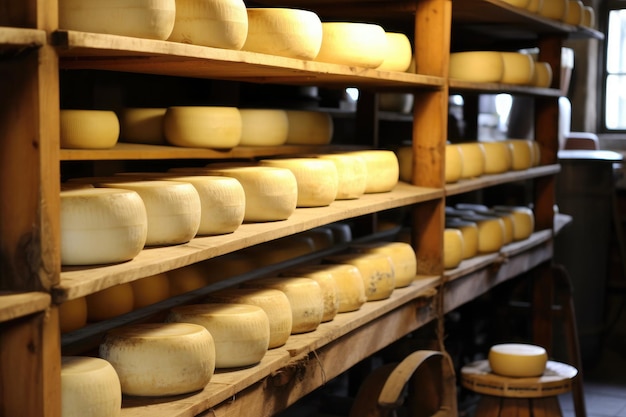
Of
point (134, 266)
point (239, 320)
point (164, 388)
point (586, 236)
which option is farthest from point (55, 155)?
point (586, 236)

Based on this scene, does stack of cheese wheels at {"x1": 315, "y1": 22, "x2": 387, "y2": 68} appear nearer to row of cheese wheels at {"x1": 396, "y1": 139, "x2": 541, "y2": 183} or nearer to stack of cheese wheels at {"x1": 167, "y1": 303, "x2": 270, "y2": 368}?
row of cheese wheels at {"x1": 396, "y1": 139, "x2": 541, "y2": 183}

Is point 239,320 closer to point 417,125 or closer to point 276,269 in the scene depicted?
point 276,269

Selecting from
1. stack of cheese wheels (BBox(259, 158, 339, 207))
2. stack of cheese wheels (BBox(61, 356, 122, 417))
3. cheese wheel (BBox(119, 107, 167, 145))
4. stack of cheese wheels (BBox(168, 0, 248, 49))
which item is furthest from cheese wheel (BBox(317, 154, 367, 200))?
stack of cheese wheels (BBox(61, 356, 122, 417))

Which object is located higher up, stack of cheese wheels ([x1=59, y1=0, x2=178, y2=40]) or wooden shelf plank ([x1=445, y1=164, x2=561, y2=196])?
stack of cheese wheels ([x1=59, y1=0, x2=178, y2=40])

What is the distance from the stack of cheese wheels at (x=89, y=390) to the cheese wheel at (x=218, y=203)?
0.48 m

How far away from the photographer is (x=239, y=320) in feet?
7.70

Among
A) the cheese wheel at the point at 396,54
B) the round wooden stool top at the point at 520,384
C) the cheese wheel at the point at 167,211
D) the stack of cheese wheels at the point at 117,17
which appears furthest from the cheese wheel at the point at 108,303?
the round wooden stool top at the point at 520,384

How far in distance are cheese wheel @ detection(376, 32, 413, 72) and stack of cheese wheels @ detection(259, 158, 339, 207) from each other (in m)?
0.58

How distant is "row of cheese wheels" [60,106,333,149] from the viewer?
248 centimetres

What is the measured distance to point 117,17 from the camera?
1.86 metres

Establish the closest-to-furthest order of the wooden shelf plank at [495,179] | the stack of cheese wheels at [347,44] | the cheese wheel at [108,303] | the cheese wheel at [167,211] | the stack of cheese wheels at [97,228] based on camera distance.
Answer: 1. the stack of cheese wheels at [97,228]
2. the cheese wheel at [167,211]
3. the cheese wheel at [108,303]
4. the stack of cheese wheels at [347,44]
5. the wooden shelf plank at [495,179]

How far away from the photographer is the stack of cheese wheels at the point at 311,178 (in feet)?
9.24

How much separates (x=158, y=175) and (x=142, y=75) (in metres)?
1.34

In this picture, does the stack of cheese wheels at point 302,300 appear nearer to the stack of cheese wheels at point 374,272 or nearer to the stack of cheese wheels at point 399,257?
the stack of cheese wheels at point 374,272
